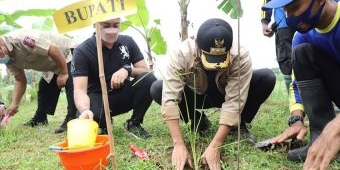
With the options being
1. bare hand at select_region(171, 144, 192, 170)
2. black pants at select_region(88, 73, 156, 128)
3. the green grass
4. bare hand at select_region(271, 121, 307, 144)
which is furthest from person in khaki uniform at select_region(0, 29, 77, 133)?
bare hand at select_region(271, 121, 307, 144)

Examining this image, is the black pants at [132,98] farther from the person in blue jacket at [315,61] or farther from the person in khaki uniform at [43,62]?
the person in blue jacket at [315,61]

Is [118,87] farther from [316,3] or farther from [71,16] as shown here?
[316,3]

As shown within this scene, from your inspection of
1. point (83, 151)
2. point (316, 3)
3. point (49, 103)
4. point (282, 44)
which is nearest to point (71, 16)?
point (83, 151)

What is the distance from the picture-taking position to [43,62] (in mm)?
3799

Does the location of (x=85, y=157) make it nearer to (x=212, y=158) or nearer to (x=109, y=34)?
(x=212, y=158)

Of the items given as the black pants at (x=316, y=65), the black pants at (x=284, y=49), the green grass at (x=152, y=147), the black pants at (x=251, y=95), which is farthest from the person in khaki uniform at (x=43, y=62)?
the black pants at (x=316, y=65)

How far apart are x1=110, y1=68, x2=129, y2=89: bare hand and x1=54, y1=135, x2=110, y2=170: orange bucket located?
858mm

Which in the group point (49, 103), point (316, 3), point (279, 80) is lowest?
point (279, 80)

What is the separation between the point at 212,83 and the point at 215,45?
1.63 feet

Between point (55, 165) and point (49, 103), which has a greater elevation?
point (55, 165)

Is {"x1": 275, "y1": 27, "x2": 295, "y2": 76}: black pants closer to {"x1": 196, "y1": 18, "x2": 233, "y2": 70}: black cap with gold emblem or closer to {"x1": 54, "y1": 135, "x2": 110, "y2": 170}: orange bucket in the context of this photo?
{"x1": 196, "y1": 18, "x2": 233, "y2": 70}: black cap with gold emblem

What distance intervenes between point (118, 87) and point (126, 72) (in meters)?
0.13

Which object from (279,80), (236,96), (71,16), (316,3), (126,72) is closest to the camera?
(71,16)

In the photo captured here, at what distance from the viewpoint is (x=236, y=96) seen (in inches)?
91.0
